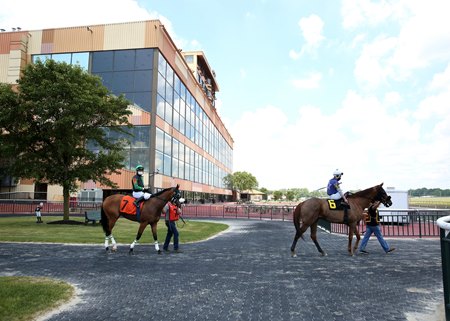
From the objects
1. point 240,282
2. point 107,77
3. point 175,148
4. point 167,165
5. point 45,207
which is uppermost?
point 107,77

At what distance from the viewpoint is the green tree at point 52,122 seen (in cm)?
2000

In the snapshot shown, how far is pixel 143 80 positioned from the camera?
40.4 meters

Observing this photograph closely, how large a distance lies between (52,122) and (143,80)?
21.1m

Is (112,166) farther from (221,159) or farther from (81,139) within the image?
(221,159)

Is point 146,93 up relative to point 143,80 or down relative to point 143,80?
down

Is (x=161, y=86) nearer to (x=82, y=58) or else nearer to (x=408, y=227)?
(x=82, y=58)

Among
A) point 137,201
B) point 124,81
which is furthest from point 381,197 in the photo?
point 124,81

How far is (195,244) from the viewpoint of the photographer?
43.2ft

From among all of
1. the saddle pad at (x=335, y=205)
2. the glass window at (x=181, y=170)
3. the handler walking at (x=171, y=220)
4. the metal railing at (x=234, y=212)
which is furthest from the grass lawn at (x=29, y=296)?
the glass window at (x=181, y=170)

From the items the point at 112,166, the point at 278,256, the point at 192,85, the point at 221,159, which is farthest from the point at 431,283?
the point at 221,159

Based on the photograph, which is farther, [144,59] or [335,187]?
[144,59]

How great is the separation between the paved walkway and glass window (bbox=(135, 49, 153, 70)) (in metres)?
32.3

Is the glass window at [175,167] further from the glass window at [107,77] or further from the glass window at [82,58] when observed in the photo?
the glass window at [82,58]

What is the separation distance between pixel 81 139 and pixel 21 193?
24.4 m
